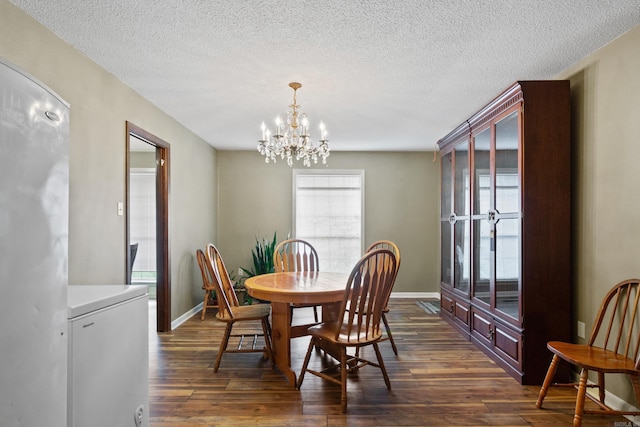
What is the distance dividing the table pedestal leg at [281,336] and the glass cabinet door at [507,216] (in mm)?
1735

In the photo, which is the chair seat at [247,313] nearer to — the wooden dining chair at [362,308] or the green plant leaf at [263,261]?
the wooden dining chair at [362,308]

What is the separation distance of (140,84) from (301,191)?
327 cm

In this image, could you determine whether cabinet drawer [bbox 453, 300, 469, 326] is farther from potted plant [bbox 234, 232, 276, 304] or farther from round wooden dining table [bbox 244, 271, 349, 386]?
potted plant [bbox 234, 232, 276, 304]

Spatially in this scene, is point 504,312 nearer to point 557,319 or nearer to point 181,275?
point 557,319

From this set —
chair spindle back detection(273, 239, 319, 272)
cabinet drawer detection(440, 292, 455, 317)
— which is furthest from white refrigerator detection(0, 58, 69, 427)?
cabinet drawer detection(440, 292, 455, 317)

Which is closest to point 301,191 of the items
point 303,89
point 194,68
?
point 303,89

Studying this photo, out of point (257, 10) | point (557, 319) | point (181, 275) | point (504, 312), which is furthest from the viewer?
point (181, 275)

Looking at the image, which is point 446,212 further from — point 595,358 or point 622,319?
point 595,358

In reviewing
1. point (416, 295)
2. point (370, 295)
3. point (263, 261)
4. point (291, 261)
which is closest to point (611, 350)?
point (370, 295)

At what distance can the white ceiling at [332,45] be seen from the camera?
1988 mm

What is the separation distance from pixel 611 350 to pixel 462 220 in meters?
1.82

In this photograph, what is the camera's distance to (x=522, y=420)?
2199 millimetres

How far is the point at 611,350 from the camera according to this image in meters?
2.37

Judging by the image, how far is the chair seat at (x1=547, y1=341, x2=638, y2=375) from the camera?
76.8 inches
